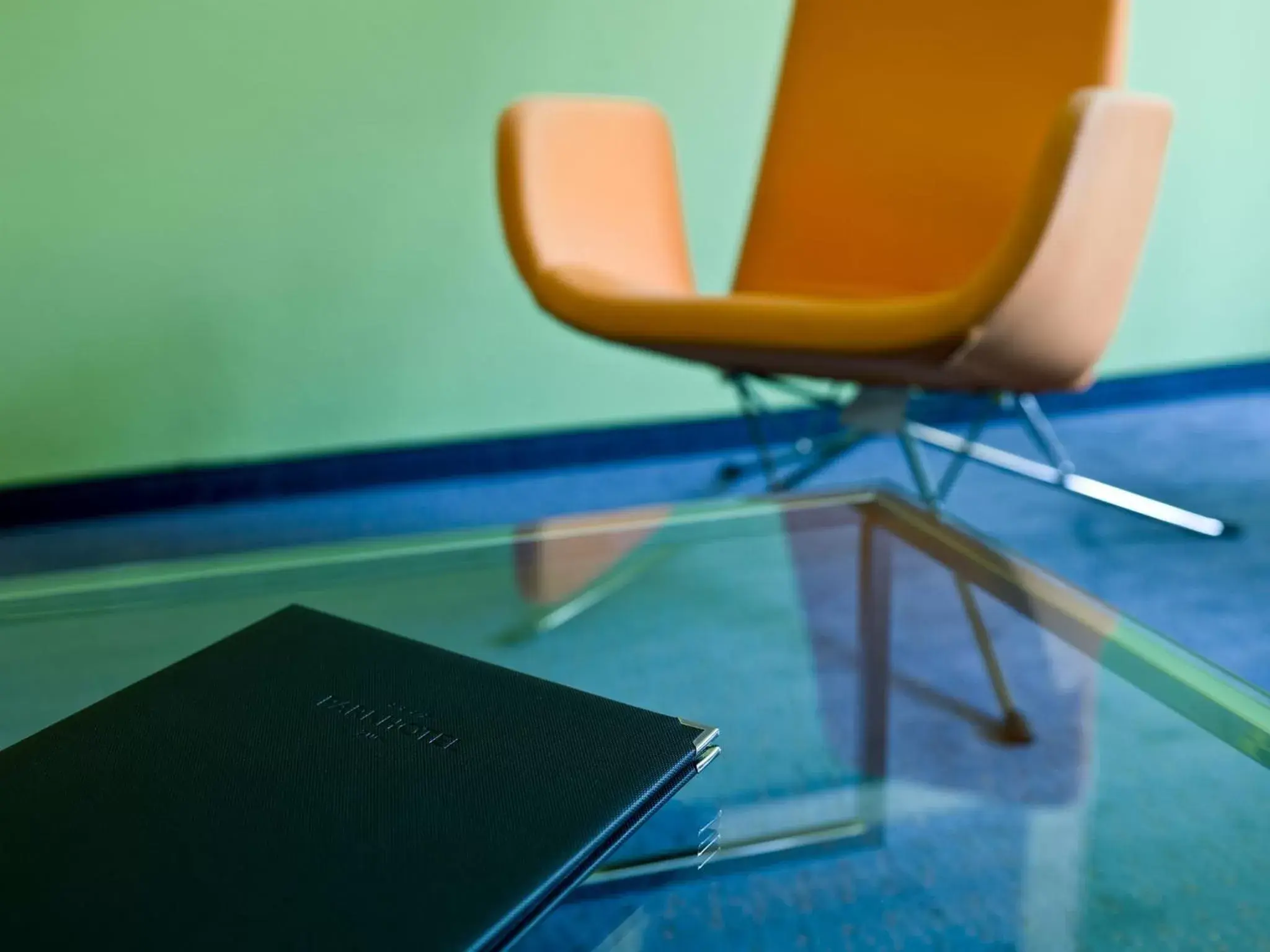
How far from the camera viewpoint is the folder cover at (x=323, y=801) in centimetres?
38

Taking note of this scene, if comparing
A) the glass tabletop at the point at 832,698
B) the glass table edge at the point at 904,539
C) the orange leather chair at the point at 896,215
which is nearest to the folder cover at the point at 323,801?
the glass tabletop at the point at 832,698

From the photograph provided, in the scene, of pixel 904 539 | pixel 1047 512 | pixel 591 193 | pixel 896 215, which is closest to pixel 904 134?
pixel 896 215

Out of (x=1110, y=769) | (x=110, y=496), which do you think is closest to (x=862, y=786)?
(x=1110, y=769)

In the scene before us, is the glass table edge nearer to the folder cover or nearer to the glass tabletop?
the glass tabletop

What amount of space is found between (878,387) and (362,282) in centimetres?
102

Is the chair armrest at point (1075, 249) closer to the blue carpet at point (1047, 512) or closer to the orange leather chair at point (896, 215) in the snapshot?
the orange leather chair at point (896, 215)

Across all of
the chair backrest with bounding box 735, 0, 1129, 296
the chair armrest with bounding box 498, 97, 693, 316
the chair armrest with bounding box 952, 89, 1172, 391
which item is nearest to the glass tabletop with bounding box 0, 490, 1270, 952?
the chair armrest with bounding box 952, 89, 1172, 391

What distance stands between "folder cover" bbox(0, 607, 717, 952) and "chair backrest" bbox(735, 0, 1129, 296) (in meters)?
1.18

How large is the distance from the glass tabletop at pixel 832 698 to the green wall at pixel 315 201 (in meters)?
1.23

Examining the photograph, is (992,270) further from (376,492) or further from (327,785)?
(376,492)

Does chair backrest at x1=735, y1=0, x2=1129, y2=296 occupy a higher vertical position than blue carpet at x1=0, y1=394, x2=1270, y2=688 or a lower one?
higher

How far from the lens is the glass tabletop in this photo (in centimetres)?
50

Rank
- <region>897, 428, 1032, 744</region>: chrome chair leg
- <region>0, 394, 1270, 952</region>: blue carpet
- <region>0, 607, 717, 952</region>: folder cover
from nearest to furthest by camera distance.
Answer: <region>0, 607, 717, 952</region>: folder cover
<region>0, 394, 1270, 952</region>: blue carpet
<region>897, 428, 1032, 744</region>: chrome chair leg

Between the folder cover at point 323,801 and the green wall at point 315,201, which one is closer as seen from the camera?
the folder cover at point 323,801
